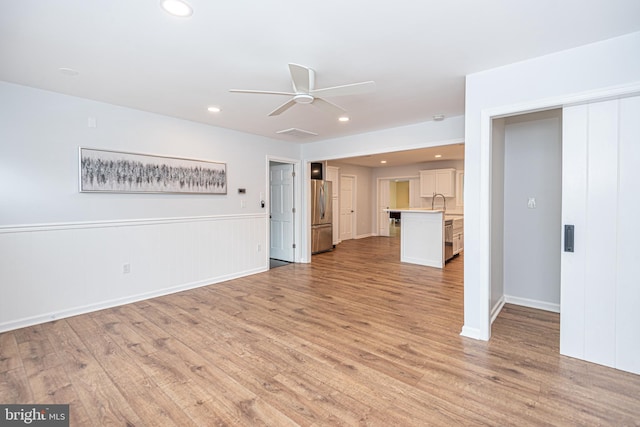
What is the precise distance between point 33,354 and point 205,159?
→ 298 cm

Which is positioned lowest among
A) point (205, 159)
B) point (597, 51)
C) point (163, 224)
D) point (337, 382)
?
point (337, 382)

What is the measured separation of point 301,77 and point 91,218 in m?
3.03

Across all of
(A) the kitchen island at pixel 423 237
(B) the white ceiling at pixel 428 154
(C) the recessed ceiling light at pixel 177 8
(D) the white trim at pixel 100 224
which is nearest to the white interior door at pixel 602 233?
(C) the recessed ceiling light at pixel 177 8

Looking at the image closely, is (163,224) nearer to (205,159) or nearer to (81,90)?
(205,159)

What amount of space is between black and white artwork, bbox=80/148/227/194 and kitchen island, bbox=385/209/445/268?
3.66 m

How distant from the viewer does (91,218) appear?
3.58 metres

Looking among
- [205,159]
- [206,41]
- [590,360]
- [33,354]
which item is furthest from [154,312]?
[590,360]

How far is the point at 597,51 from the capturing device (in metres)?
2.27

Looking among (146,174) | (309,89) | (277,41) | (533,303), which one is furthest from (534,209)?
(146,174)

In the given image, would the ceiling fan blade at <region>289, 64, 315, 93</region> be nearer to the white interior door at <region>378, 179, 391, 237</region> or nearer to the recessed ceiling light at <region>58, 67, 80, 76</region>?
the recessed ceiling light at <region>58, 67, 80, 76</region>

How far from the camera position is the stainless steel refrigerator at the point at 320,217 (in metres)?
6.96

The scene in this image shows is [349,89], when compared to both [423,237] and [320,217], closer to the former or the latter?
[423,237]

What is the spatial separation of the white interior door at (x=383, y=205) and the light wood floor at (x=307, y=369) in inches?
271

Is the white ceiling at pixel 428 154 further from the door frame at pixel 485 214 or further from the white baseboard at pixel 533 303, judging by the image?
the door frame at pixel 485 214
